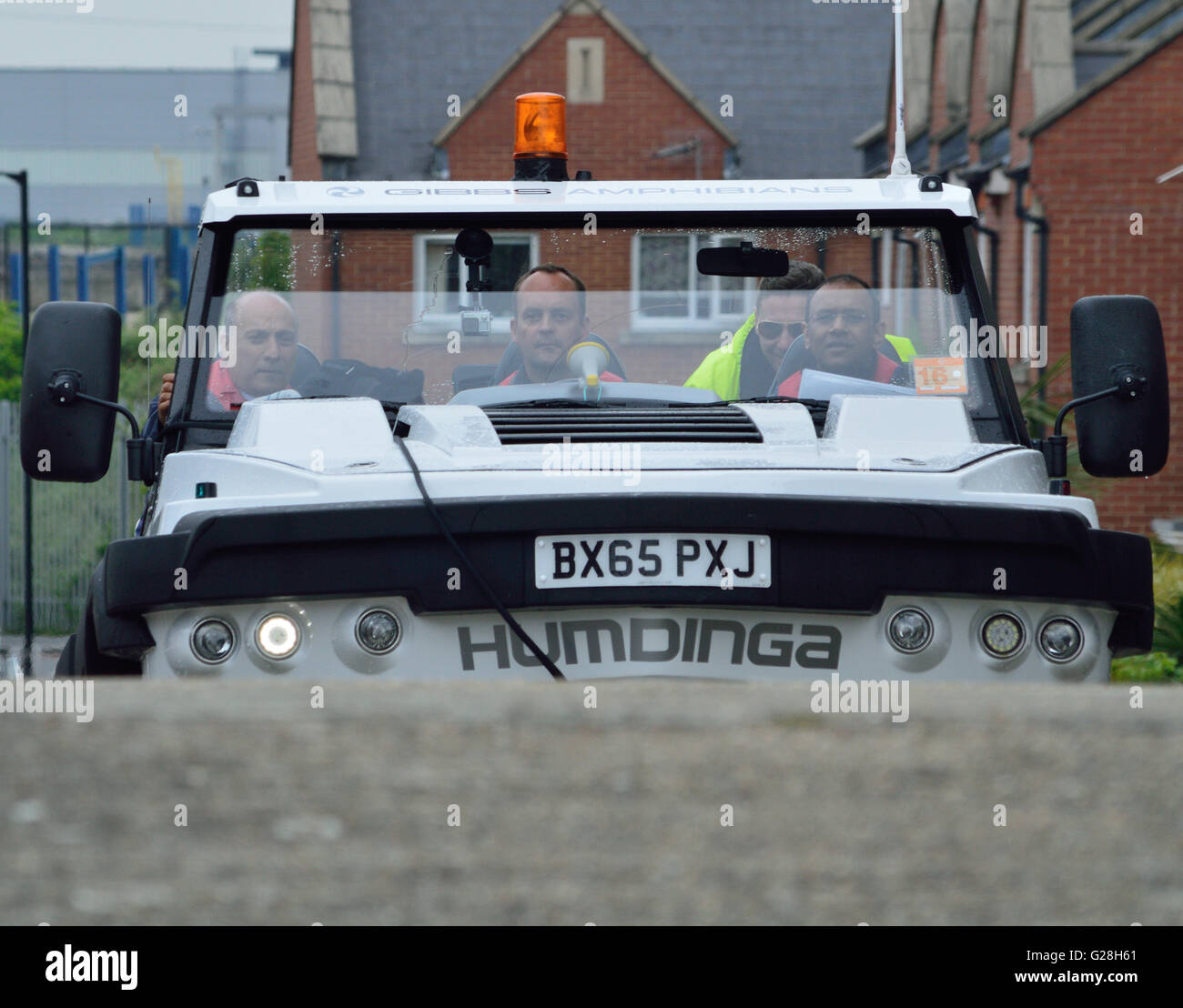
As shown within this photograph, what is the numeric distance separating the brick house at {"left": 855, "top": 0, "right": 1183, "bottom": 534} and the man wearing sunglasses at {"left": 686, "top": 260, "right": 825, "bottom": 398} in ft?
39.0

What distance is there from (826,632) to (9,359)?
16.2m

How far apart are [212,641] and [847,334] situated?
77.8 inches

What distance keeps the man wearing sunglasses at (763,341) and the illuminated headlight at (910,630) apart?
1196 millimetres

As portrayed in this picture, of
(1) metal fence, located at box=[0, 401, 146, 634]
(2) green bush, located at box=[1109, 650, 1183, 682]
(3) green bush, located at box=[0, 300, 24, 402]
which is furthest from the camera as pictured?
(3) green bush, located at box=[0, 300, 24, 402]

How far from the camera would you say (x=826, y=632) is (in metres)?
3.90

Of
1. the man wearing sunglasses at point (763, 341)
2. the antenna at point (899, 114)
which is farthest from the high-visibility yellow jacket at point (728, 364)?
the antenna at point (899, 114)

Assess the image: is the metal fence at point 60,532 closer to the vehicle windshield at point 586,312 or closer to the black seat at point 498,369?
the vehicle windshield at point 586,312

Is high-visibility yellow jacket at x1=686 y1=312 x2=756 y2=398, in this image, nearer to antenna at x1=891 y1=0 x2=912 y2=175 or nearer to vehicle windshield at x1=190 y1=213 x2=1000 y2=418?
vehicle windshield at x1=190 y1=213 x2=1000 y2=418

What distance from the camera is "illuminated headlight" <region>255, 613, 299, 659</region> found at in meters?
3.88

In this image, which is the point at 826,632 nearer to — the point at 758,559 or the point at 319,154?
the point at 758,559

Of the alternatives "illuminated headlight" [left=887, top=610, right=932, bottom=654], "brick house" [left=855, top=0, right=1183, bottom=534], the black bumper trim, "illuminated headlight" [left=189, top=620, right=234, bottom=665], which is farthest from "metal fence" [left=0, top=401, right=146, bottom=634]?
"illuminated headlight" [left=887, top=610, right=932, bottom=654]

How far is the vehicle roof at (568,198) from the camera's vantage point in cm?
517

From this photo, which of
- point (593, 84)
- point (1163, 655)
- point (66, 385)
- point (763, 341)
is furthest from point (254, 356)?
point (593, 84)

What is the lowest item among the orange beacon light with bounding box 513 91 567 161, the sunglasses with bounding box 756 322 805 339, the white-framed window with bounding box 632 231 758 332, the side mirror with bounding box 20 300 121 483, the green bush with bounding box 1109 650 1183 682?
the green bush with bounding box 1109 650 1183 682
